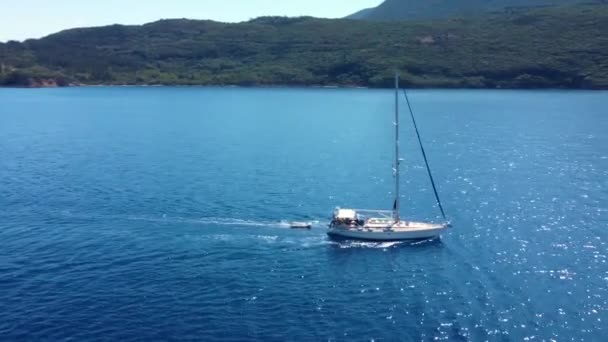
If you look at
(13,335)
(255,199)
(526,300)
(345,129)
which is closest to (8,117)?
(345,129)

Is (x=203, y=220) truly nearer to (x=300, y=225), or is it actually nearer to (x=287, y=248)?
(x=300, y=225)

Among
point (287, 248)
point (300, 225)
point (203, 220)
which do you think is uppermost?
point (203, 220)

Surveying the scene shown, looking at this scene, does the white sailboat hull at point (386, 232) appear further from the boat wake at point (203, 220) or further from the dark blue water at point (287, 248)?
the boat wake at point (203, 220)

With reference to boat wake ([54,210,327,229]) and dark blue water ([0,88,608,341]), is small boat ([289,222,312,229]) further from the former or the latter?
dark blue water ([0,88,608,341])

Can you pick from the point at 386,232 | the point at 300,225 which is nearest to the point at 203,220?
the point at 300,225

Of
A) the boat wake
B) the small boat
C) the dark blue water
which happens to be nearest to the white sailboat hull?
the dark blue water

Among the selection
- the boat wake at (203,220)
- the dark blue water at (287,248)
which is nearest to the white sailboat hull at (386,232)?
the dark blue water at (287,248)
